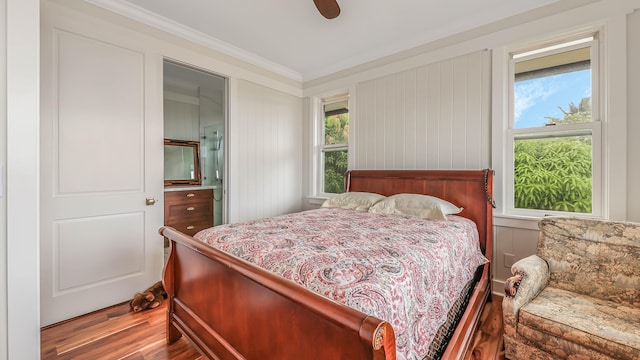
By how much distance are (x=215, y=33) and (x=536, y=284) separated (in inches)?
142

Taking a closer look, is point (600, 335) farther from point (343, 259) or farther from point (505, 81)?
point (505, 81)

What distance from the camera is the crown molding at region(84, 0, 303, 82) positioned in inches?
91.8

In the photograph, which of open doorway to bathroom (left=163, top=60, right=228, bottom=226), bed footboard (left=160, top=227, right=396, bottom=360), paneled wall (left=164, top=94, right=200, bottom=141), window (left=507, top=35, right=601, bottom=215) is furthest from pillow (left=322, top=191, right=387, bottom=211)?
paneled wall (left=164, top=94, right=200, bottom=141)

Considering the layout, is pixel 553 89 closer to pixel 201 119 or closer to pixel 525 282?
pixel 525 282

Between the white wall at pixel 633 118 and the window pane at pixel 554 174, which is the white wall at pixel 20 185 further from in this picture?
the white wall at pixel 633 118

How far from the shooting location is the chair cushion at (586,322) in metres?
1.26

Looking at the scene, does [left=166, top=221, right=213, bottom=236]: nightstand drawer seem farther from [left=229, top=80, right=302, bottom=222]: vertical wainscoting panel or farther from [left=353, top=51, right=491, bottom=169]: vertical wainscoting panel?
[left=353, top=51, right=491, bottom=169]: vertical wainscoting panel

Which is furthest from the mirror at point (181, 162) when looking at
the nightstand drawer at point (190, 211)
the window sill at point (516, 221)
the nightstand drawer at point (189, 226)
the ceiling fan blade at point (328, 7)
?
the window sill at point (516, 221)

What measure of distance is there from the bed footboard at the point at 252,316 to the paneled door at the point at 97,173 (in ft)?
3.27

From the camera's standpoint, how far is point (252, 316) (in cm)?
119

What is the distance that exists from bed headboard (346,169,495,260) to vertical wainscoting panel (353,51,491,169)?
0.51 feet

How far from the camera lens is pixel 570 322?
1.40 meters

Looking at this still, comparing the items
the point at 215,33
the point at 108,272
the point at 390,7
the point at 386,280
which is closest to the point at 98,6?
the point at 215,33

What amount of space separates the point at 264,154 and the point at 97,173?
6.00 feet
